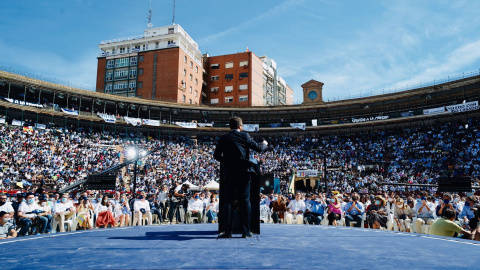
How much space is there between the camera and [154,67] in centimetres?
6084

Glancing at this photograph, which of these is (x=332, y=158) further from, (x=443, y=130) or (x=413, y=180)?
(x=443, y=130)

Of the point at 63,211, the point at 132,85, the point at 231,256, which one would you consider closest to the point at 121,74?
the point at 132,85

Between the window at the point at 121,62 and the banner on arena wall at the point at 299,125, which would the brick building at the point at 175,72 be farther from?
the banner on arena wall at the point at 299,125

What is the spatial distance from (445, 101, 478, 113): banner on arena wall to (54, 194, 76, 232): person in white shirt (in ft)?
125

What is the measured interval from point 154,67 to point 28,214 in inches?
2071

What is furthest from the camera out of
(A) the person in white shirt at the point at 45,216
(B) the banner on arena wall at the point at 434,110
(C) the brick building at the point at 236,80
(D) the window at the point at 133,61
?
(C) the brick building at the point at 236,80

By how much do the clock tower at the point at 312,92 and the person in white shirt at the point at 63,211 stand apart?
42622 millimetres

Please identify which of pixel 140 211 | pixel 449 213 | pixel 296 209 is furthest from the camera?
pixel 296 209

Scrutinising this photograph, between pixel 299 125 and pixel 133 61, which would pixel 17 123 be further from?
pixel 299 125

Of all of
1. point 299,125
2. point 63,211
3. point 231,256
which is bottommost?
point 63,211

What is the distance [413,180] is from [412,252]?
3051cm

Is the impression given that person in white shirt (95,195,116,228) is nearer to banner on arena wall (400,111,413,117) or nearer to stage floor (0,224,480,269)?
stage floor (0,224,480,269)

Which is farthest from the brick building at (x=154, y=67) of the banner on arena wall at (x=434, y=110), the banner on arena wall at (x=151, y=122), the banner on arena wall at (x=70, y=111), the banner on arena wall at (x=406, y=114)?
the banner on arena wall at (x=434, y=110)

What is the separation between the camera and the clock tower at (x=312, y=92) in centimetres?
5150
